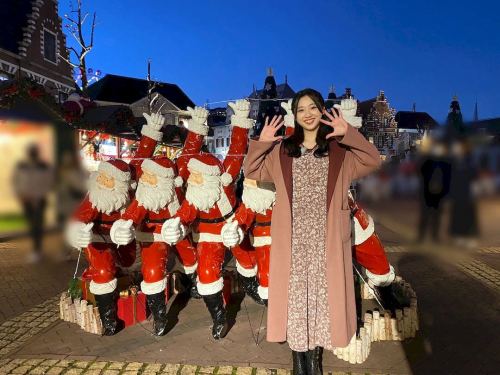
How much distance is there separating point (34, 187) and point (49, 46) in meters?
15.4

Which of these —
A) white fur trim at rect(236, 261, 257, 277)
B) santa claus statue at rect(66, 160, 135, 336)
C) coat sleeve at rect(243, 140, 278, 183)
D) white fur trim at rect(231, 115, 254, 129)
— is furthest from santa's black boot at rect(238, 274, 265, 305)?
coat sleeve at rect(243, 140, 278, 183)

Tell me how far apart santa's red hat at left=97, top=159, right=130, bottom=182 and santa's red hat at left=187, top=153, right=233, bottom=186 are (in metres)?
0.66

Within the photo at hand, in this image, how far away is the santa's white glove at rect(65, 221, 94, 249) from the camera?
347cm

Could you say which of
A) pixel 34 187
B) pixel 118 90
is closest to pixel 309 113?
pixel 34 187

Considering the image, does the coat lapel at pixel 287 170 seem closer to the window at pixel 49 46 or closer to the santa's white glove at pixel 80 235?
the santa's white glove at pixel 80 235

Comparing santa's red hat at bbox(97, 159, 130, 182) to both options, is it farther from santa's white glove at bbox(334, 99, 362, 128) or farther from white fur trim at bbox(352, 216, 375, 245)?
white fur trim at bbox(352, 216, 375, 245)

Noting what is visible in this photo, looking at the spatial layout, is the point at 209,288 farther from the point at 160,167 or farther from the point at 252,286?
the point at 160,167

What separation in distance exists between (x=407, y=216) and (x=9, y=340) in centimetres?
1106

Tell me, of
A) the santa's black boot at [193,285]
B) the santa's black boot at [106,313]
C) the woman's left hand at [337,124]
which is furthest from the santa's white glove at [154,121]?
the woman's left hand at [337,124]

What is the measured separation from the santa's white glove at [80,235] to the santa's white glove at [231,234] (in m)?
1.22

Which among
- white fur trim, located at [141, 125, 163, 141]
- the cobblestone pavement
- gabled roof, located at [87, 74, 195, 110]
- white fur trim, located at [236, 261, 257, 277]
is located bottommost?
the cobblestone pavement

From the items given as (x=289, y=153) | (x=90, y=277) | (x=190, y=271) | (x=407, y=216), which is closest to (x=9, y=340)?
(x=90, y=277)

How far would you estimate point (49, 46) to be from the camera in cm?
1670

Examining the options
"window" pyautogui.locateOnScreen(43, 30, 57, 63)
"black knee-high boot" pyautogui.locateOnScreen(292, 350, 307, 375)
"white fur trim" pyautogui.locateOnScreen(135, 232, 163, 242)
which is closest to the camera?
"black knee-high boot" pyautogui.locateOnScreen(292, 350, 307, 375)
